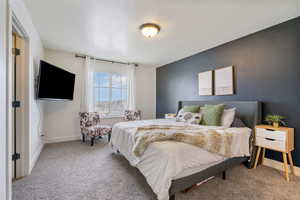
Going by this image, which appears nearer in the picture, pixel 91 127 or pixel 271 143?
pixel 271 143

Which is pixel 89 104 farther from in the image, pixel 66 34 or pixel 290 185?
pixel 290 185

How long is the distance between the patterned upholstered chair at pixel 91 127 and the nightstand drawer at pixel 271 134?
129 inches

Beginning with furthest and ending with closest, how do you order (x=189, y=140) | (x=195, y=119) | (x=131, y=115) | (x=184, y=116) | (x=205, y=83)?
(x=131, y=115), (x=205, y=83), (x=184, y=116), (x=195, y=119), (x=189, y=140)

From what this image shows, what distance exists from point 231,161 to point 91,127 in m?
3.25

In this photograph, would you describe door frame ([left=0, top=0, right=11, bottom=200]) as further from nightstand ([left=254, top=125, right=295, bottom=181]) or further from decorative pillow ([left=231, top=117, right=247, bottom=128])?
nightstand ([left=254, top=125, right=295, bottom=181])

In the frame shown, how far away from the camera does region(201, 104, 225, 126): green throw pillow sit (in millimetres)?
2635

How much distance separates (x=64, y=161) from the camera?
2.60 m

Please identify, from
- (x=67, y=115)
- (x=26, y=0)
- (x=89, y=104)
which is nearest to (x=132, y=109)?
(x=89, y=104)

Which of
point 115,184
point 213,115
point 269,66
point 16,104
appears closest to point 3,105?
point 16,104

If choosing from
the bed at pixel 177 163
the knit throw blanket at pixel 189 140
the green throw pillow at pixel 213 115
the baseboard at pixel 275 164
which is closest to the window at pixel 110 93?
the bed at pixel 177 163

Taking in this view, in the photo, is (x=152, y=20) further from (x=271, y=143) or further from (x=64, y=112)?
(x=64, y=112)

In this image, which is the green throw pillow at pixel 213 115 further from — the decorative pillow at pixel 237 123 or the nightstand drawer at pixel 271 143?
the nightstand drawer at pixel 271 143

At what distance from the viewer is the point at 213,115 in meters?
2.68

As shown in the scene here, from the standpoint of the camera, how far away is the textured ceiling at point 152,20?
1934mm
